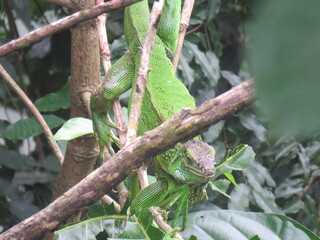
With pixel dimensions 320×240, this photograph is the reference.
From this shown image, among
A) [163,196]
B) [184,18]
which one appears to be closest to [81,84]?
[184,18]

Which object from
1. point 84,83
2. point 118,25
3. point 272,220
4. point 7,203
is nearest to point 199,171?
point 272,220

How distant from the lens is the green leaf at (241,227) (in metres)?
1.18

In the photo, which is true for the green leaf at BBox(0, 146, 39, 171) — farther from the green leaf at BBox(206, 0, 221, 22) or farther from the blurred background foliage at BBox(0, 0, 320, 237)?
the green leaf at BBox(206, 0, 221, 22)

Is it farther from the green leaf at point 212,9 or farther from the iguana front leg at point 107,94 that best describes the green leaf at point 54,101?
the green leaf at point 212,9

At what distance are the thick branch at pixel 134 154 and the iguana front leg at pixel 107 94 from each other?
73 centimetres

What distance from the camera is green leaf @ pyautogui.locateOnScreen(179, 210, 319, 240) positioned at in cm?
118

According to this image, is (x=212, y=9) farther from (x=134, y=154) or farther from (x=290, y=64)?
(x=290, y=64)

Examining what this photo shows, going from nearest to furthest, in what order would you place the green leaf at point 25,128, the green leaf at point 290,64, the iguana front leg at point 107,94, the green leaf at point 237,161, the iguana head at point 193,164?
the green leaf at point 290,64
the iguana head at point 193,164
the green leaf at point 237,161
the iguana front leg at point 107,94
the green leaf at point 25,128

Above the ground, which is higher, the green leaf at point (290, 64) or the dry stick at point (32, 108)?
the green leaf at point (290, 64)

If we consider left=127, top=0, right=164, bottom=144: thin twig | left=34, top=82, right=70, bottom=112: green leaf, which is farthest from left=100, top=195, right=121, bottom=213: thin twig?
left=34, top=82, right=70, bottom=112: green leaf

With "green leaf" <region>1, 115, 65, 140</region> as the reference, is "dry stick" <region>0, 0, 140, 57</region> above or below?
above

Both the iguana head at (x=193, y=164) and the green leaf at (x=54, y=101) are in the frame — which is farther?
the green leaf at (x=54, y=101)

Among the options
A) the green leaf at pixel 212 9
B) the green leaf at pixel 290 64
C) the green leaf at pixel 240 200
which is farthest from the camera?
the green leaf at pixel 212 9

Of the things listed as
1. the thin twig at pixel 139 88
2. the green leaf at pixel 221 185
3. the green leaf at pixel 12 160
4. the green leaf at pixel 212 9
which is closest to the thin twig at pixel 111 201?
the green leaf at pixel 221 185
